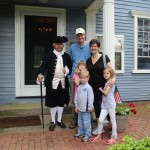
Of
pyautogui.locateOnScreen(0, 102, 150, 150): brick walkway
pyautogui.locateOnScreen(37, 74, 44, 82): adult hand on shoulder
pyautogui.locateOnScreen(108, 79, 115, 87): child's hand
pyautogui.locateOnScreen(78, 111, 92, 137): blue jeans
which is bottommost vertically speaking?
pyautogui.locateOnScreen(0, 102, 150, 150): brick walkway

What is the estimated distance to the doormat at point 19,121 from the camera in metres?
5.31

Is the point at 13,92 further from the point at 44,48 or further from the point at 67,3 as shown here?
the point at 67,3

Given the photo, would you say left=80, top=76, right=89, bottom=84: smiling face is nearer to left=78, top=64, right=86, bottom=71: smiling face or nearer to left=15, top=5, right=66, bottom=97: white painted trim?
left=78, top=64, right=86, bottom=71: smiling face

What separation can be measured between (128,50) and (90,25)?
5.81ft

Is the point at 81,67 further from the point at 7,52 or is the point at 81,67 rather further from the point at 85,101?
the point at 7,52

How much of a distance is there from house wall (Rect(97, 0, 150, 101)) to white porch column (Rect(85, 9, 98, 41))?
3.55ft

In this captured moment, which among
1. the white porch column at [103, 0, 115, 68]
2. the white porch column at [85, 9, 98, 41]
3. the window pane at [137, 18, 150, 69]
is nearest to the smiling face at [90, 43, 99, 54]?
the white porch column at [103, 0, 115, 68]

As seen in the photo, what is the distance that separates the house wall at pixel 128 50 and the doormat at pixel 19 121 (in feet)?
11.2

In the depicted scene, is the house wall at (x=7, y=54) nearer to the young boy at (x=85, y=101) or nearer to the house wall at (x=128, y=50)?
the young boy at (x=85, y=101)

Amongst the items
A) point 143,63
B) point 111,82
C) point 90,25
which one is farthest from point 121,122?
point 143,63

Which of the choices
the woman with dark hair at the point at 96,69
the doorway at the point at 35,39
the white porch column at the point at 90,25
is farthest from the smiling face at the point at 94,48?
the white porch column at the point at 90,25

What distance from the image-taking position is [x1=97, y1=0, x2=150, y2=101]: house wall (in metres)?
8.05

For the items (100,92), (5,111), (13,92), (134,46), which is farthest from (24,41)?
(134,46)

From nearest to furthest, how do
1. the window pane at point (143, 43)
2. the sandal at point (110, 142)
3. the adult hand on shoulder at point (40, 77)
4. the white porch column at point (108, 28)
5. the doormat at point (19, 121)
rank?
the sandal at point (110, 142) → the adult hand on shoulder at point (40, 77) → the doormat at point (19, 121) → the white porch column at point (108, 28) → the window pane at point (143, 43)
